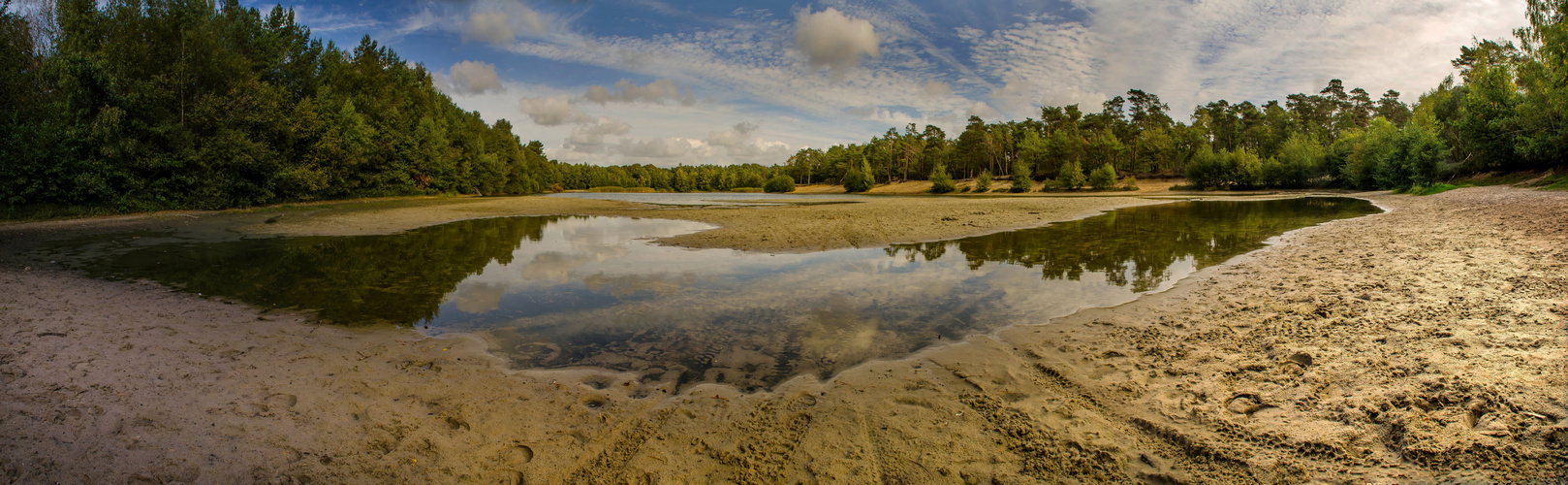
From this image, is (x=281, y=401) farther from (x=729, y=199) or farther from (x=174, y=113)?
(x=729, y=199)

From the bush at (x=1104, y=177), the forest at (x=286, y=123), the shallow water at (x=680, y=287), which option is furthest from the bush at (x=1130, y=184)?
the shallow water at (x=680, y=287)

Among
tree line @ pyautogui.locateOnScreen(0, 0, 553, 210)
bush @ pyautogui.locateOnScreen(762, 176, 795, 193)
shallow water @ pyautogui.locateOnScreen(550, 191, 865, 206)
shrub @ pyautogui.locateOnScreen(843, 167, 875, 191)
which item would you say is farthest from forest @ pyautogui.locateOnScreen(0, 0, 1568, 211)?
bush @ pyautogui.locateOnScreen(762, 176, 795, 193)

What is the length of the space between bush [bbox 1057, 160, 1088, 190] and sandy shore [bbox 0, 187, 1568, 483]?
2637 inches

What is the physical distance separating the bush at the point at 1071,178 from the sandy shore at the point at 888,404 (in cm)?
6697

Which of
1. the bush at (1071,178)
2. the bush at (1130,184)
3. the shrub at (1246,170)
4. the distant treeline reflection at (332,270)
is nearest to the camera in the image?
the distant treeline reflection at (332,270)

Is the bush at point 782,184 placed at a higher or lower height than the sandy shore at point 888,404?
higher

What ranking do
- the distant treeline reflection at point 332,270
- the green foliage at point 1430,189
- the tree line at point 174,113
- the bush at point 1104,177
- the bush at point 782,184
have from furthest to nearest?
the bush at point 782,184 → the bush at point 1104,177 → the green foliage at point 1430,189 → the tree line at point 174,113 → the distant treeline reflection at point 332,270

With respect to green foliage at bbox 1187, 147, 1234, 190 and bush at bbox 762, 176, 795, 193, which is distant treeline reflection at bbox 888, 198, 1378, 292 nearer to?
green foliage at bbox 1187, 147, 1234, 190

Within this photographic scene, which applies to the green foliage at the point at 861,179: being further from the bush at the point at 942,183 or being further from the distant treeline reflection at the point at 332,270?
the distant treeline reflection at the point at 332,270

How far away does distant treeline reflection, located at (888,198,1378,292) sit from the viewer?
1014 cm

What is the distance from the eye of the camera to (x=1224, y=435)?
3186 millimetres

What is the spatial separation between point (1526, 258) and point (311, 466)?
13570 millimetres

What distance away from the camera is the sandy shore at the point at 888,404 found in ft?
9.72

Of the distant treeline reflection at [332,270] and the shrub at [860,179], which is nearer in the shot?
the distant treeline reflection at [332,270]
